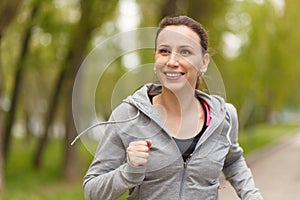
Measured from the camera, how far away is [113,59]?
8.13 ft

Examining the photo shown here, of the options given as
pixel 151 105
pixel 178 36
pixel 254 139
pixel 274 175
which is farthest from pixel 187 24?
pixel 254 139

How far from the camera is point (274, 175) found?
14.2m

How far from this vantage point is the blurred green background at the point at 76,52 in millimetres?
15102

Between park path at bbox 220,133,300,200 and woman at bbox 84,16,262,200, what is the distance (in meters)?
4.28

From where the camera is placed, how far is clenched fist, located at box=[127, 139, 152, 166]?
2.17 metres

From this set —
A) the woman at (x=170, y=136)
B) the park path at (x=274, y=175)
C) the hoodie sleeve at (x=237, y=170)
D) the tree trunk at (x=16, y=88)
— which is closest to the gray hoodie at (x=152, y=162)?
the woman at (x=170, y=136)

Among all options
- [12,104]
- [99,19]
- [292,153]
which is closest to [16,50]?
[12,104]

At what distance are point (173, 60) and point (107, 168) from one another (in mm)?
486

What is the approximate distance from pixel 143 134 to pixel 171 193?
26cm

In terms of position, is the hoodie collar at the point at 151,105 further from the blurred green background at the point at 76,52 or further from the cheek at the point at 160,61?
the blurred green background at the point at 76,52

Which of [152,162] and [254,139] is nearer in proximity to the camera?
[152,162]

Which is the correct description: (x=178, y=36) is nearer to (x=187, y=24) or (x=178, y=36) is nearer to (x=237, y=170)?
(x=187, y=24)

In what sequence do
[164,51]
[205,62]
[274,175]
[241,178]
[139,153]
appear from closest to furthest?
1. [139,153]
2. [164,51]
3. [205,62]
4. [241,178]
5. [274,175]

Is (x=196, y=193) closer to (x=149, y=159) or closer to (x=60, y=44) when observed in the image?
(x=149, y=159)
